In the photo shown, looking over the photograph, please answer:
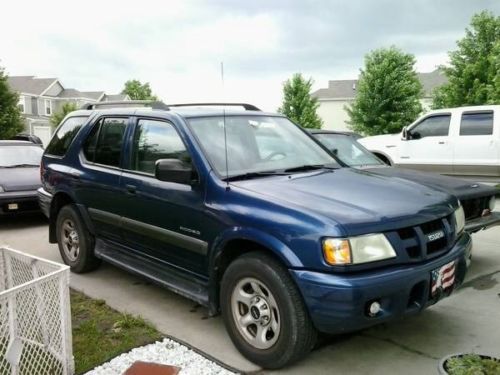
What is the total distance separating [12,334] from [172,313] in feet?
5.47

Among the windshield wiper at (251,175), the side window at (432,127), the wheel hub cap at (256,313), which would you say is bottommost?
the wheel hub cap at (256,313)

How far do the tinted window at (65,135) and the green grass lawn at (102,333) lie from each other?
1966 millimetres

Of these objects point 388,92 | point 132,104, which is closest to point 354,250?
point 132,104

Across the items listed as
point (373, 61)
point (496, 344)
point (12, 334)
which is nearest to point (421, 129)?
point (496, 344)

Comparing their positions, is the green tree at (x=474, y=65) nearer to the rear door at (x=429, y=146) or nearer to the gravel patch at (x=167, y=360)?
the rear door at (x=429, y=146)

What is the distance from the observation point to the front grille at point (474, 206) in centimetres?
529

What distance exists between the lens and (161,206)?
4.07 metres

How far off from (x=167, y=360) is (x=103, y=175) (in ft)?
6.82

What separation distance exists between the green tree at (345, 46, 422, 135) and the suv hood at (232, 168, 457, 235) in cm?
2405

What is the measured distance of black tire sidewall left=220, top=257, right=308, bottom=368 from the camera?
3.07 metres

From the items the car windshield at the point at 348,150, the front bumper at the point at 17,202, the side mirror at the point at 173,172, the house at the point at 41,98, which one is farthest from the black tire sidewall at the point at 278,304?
the house at the point at 41,98

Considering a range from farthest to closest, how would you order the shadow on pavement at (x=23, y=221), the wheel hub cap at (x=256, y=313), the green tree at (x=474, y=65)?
the green tree at (x=474, y=65)
the shadow on pavement at (x=23, y=221)
the wheel hub cap at (x=256, y=313)

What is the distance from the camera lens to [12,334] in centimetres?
287

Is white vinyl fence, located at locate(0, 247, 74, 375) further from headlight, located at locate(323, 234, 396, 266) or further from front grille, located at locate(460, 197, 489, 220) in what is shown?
front grille, located at locate(460, 197, 489, 220)
